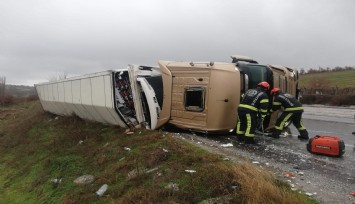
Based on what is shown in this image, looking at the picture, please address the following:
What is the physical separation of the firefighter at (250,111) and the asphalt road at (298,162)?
268 millimetres

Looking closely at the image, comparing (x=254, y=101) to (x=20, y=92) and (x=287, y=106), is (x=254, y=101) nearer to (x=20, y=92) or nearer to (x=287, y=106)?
(x=287, y=106)

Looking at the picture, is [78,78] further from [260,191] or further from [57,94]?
[260,191]

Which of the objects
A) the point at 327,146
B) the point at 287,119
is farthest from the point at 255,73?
the point at 327,146

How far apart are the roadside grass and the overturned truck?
70 centimetres

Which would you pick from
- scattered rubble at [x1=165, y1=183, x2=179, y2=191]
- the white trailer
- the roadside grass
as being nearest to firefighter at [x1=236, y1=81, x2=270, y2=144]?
the roadside grass

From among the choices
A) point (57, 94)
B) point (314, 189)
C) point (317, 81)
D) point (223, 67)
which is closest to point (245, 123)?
point (223, 67)

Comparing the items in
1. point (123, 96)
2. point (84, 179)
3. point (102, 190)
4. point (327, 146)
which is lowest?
point (84, 179)

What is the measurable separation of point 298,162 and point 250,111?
191 centimetres

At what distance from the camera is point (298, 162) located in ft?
22.0

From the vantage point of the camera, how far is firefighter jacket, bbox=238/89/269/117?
8.35 metres

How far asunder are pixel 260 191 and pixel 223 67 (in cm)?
487

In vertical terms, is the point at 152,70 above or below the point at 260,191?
above

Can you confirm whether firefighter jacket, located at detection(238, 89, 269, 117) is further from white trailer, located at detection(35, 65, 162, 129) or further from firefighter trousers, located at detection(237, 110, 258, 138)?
white trailer, located at detection(35, 65, 162, 129)

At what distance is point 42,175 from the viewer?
883cm
